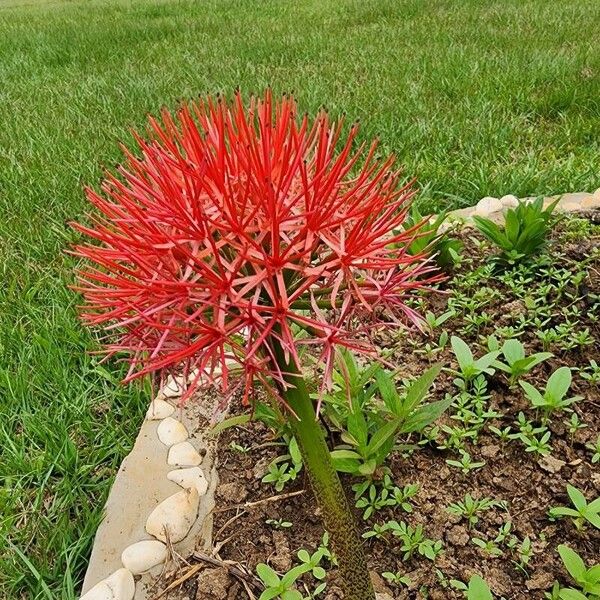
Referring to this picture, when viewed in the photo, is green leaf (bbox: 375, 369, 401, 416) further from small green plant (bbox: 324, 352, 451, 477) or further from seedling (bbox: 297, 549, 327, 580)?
seedling (bbox: 297, 549, 327, 580)

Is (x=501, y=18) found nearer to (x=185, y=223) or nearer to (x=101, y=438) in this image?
(x=101, y=438)

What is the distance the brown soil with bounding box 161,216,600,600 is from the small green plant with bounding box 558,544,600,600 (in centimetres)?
8

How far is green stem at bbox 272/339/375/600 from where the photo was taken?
2.82 ft

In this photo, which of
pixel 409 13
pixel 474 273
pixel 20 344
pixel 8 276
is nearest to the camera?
pixel 474 273

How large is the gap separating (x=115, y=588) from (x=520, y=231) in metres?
1.24

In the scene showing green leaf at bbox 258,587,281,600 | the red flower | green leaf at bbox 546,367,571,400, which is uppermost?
the red flower

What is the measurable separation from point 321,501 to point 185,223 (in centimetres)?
42

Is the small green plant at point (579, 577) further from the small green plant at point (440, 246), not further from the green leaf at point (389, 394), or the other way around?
the small green plant at point (440, 246)

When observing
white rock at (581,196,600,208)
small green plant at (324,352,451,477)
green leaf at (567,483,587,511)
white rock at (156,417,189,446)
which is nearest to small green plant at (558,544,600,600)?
green leaf at (567,483,587,511)

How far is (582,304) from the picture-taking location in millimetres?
1670

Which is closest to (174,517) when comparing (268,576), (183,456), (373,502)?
(183,456)

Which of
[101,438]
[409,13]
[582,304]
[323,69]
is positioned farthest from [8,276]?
[409,13]

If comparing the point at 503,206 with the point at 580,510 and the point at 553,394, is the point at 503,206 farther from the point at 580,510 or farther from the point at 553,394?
the point at 580,510

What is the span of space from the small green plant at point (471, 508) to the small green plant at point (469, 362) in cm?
29
